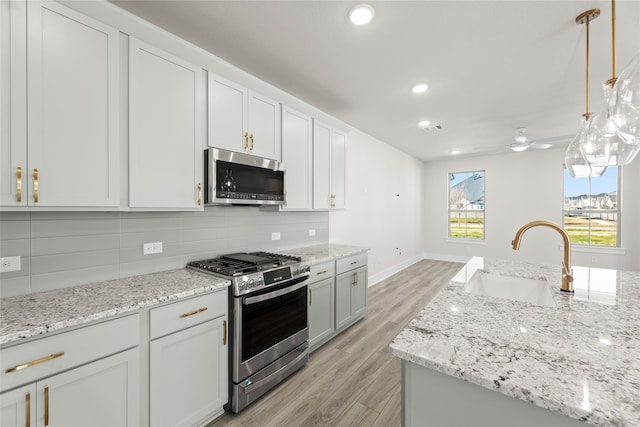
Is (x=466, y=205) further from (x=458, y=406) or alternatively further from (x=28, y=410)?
(x=28, y=410)

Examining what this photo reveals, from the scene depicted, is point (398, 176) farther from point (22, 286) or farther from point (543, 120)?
point (22, 286)

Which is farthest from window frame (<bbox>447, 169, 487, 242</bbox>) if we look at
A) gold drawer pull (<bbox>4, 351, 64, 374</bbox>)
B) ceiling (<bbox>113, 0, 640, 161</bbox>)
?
gold drawer pull (<bbox>4, 351, 64, 374</bbox>)

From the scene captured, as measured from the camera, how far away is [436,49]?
2.21 m

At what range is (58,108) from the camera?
1.46m

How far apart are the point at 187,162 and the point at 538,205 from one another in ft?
23.3

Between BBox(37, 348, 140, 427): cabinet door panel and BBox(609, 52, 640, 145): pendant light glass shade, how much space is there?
8.08ft

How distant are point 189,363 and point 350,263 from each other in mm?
1932

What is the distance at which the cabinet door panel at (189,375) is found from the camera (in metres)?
1.56

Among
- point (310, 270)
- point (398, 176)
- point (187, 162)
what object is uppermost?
point (398, 176)

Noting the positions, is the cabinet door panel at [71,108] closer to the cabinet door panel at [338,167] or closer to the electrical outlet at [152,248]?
the electrical outlet at [152,248]

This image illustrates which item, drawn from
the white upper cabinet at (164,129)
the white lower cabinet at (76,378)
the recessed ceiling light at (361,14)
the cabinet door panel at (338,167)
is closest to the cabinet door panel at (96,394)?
the white lower cabinet at (76,378)

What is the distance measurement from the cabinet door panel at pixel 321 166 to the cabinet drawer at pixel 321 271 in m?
0.74

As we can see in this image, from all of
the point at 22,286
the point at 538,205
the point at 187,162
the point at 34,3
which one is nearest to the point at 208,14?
the point at 34,3

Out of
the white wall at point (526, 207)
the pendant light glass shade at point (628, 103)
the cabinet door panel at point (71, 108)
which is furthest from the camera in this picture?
the white wall at point (526, 207)
